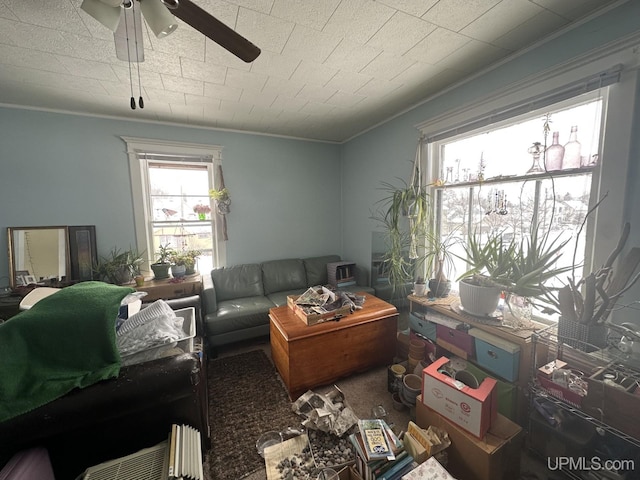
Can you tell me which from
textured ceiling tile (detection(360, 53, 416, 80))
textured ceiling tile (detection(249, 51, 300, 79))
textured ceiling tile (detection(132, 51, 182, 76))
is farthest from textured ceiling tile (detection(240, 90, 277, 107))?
textured ceiling tile (detection(360, 53, 416, 80))

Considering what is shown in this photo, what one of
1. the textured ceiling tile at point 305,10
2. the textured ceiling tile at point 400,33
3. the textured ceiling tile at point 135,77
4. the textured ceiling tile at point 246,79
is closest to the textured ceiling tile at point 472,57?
the textured ceiling tile at point 400,33

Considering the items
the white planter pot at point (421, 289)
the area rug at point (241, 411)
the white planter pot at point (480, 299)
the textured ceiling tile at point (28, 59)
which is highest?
the textured ceiling tile at point (28, 59)

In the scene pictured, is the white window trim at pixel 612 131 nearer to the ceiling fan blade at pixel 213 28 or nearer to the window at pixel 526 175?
the window at pixel 526 175

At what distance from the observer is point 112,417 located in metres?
0.97

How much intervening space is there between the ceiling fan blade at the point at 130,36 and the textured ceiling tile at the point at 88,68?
0.99ft

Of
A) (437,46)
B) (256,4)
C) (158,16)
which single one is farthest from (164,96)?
(437,46)

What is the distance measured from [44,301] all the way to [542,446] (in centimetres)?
255

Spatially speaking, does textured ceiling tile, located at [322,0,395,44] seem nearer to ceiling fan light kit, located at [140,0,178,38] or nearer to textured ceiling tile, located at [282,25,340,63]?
textured ceiling tile, located at [282,25,340,63]

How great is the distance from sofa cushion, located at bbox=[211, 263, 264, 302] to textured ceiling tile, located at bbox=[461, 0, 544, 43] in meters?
2.86

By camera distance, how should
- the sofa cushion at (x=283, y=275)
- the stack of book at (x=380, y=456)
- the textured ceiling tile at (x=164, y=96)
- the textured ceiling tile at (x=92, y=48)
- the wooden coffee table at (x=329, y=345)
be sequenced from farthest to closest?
the sofa cushion at (x=283, y=275) → the textured ceiling tile at (x=164, y=96) → the wooden coffee table at (x=329, y=345) → the textured ceiling tile at (x=92, y=48) → the stack of book at (x=380, y=456)

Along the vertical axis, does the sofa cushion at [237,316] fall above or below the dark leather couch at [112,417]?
below

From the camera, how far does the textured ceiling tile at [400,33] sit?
1.33 meters

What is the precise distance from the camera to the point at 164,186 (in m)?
2.88

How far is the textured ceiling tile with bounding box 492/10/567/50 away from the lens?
52.1 inches
